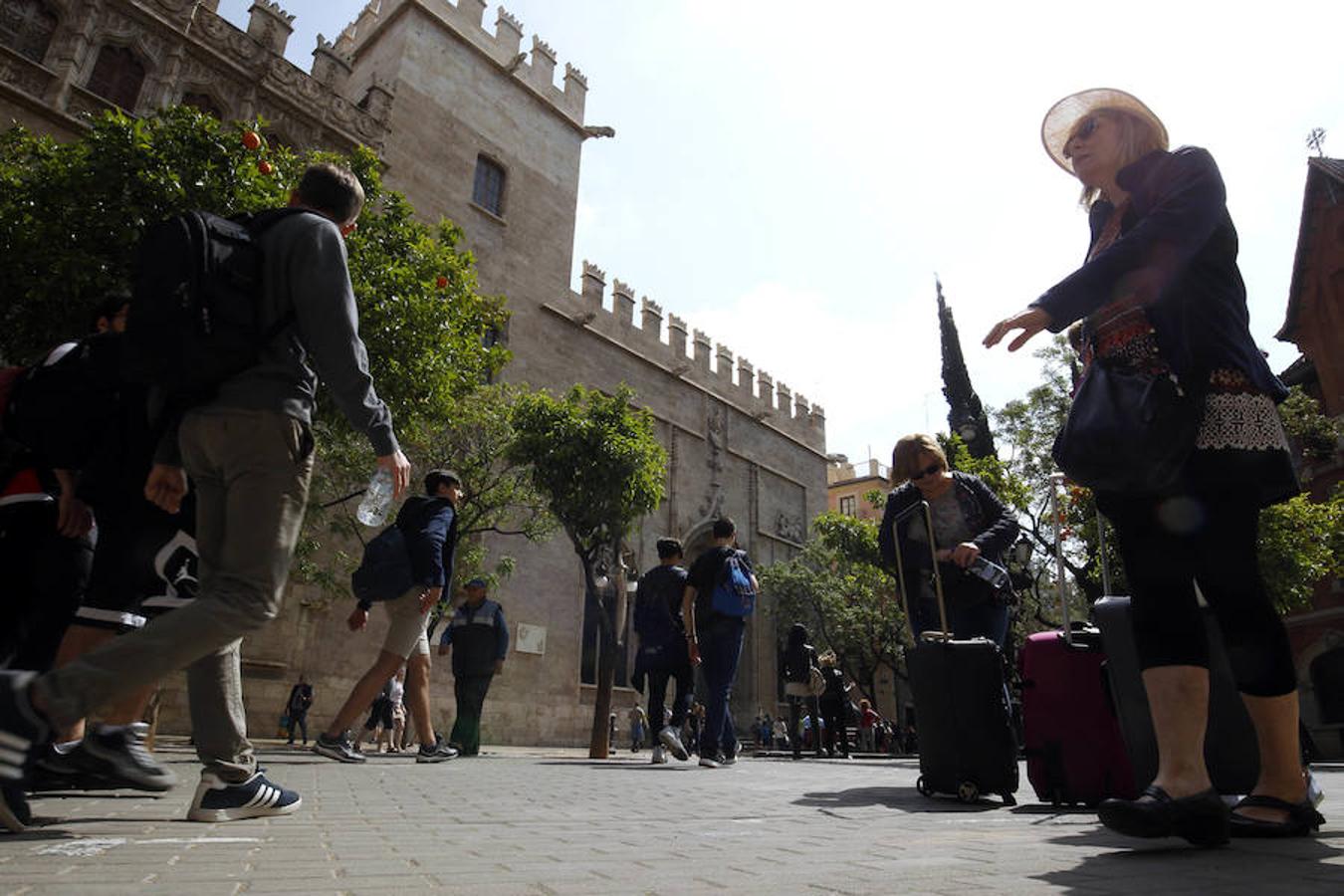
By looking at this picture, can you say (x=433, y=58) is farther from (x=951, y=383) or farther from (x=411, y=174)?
(x=951, y=383)

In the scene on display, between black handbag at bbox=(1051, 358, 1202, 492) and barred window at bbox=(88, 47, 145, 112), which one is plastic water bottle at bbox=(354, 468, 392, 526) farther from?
barred window at bbox=(88, 47, 145, 112)

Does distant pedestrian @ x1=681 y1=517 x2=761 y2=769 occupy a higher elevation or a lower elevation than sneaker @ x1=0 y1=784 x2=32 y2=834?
higher

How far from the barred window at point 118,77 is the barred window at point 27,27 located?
0.78m

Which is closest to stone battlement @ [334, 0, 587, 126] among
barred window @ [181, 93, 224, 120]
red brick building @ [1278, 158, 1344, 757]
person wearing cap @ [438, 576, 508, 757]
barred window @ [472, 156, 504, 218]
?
barred window @ [472, 156, 504, 218]

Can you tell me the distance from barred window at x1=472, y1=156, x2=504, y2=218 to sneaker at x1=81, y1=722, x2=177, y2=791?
67.9 ft

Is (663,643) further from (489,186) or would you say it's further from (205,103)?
(489,186)

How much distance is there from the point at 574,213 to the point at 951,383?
20494 millimetres

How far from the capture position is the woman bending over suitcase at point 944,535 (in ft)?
13.8

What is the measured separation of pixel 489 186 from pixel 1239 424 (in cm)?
2264

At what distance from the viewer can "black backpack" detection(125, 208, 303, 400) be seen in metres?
2.12

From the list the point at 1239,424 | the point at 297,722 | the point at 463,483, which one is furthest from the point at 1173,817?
the point at 297,722

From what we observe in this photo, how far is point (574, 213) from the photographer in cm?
2431

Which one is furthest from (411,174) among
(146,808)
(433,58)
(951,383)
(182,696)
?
(951,383)

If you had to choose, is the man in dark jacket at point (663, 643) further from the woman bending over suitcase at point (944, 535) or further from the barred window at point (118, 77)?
the barred window at point (118, 77)
